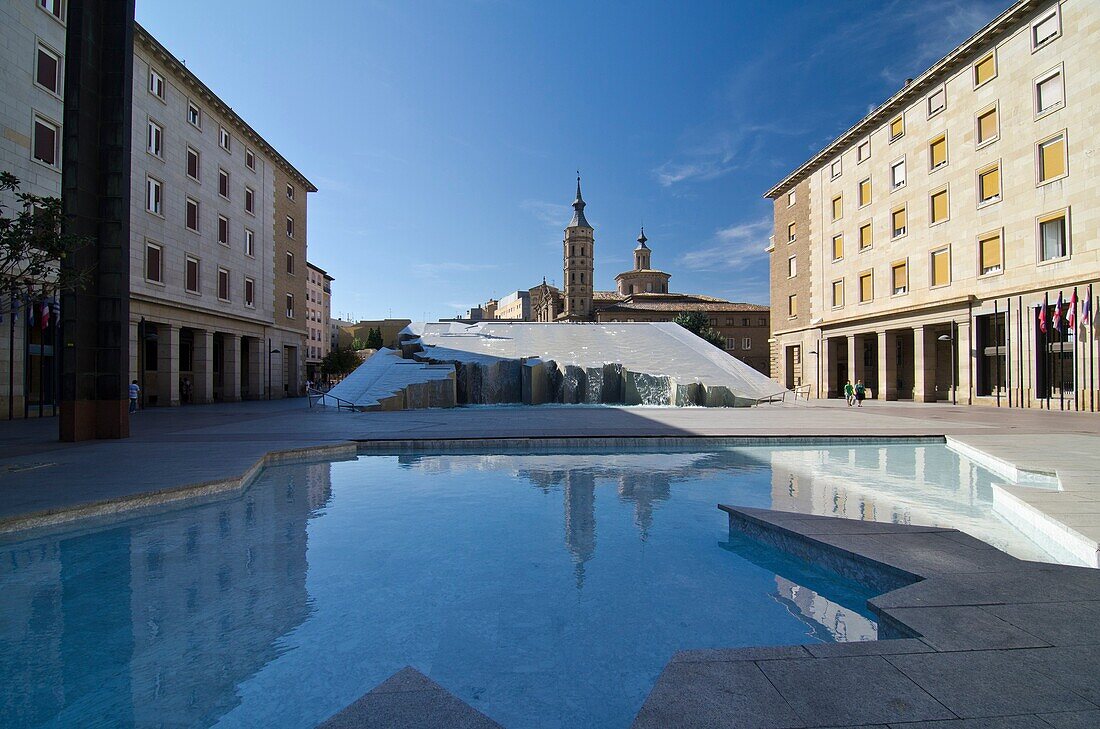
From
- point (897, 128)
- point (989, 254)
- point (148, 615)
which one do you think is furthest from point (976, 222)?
point (148, 615)

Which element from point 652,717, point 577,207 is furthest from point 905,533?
point 577,207

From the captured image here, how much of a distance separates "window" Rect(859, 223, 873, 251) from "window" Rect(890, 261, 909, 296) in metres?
2.63

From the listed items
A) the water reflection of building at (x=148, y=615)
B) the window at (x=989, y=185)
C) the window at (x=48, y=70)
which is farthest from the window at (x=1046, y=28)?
the window at (x=48, y=70)

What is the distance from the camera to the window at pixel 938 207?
27109mm

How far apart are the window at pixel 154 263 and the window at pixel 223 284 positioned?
4539 millimetres

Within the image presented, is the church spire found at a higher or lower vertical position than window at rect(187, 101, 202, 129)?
higher

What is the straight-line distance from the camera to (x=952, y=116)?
87.1 feet

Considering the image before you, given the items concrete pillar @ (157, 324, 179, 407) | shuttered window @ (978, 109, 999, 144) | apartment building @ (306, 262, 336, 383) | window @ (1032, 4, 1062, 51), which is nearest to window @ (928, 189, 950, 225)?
shuttered window @ (978, 109, 999, 144)

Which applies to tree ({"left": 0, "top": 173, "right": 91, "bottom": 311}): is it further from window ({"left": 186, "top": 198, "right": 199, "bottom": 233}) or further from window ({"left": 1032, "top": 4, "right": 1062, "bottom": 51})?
window ({"left": 1032, "top": 4, "right": 1062, "bottom": 51})

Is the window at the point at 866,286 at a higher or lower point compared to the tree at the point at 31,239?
higher

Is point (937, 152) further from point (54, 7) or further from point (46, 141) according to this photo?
point (46, 141)

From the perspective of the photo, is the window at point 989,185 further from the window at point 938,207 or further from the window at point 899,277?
the window at point 899,277

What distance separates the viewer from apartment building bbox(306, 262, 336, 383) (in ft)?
226

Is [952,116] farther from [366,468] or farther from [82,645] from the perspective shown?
[82,645]
